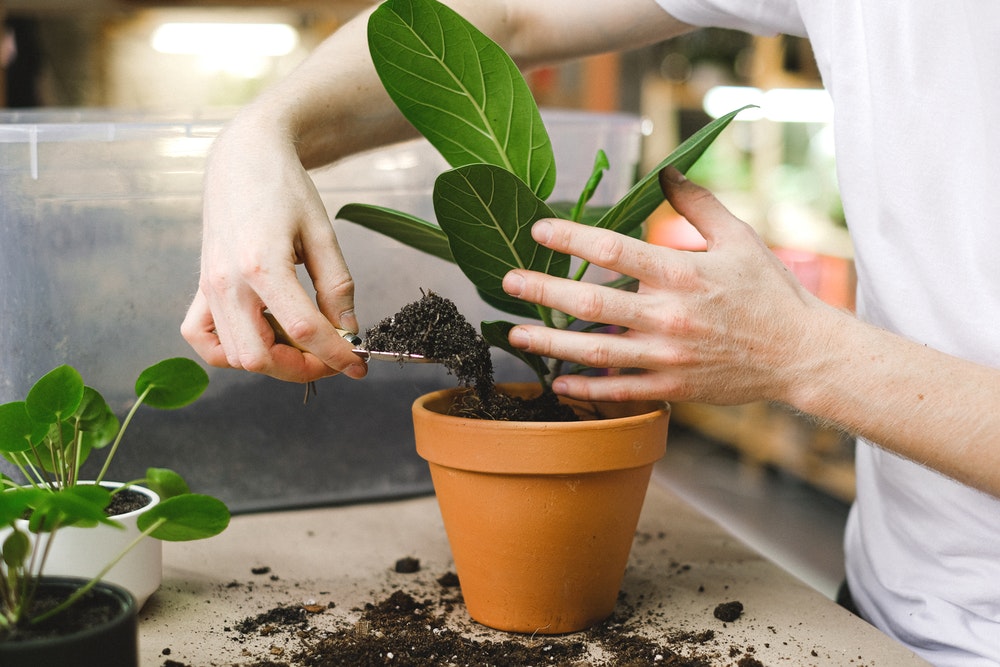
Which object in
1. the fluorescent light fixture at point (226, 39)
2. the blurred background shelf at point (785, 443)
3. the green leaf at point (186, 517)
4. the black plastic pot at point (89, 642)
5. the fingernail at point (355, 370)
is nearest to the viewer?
the black plastic pot at point (89, 642)

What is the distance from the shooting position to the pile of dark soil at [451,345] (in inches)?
28.9

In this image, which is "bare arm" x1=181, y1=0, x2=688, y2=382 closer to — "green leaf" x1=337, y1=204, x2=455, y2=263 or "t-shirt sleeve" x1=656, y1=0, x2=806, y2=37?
"green leaf" x1=337, y1=204, x2=455, y2=263

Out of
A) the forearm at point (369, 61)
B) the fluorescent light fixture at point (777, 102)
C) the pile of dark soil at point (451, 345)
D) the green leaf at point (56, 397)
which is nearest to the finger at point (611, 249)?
the pile of dark soil at point (451, 345)

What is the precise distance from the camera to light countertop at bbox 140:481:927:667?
2.42 feet

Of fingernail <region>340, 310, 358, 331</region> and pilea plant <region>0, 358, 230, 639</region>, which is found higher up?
fingernail <region>340, 310, 358, 331</region>

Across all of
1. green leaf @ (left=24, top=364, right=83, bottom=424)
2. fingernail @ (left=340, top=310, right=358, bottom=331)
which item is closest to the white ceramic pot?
green leaf @ (left=24, top=364, right=83, bottom=424)

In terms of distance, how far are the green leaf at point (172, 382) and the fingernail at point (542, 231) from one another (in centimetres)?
33

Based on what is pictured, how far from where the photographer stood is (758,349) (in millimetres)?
691

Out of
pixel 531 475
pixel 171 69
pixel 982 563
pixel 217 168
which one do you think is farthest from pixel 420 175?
pixel 171 69

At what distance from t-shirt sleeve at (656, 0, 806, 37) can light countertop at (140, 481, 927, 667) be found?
0.59 meters

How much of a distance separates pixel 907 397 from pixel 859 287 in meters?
0.29

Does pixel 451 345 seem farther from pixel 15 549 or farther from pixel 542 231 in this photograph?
pixel 15 549

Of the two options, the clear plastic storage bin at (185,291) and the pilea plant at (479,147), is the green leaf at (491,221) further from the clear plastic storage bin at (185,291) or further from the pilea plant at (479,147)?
the clear plastic storage bin at (185,291)

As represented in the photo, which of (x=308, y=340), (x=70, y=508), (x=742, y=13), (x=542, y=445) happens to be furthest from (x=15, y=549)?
(x=742, y=13)
